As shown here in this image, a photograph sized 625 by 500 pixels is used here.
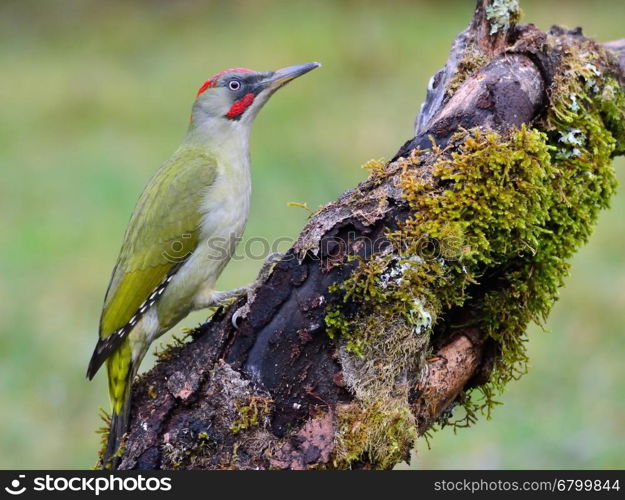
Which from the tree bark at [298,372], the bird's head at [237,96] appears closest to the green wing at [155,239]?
the bird's head at [237,96]

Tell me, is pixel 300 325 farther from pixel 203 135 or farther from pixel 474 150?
pixel 203 135

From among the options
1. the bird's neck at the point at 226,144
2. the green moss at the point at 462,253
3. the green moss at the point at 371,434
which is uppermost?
the bird's neck at the point at 226,144

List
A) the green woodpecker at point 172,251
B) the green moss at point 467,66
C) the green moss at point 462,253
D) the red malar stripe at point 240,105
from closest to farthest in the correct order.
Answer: the green moss at point 462,253 → the green moss at point 467,66 → the green woodpecker at point 172,251 → the red malar stripe at point 240,105

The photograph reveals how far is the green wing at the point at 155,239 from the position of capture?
470 centimetres

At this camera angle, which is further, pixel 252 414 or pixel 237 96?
pixel 237 96

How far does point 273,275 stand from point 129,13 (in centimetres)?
1488

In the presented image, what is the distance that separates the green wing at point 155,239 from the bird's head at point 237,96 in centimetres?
54

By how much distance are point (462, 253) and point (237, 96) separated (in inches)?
91.7

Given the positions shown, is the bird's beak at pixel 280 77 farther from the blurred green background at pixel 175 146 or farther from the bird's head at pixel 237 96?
the blurred green background at pixel 175 146

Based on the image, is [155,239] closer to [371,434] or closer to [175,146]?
[371,434]

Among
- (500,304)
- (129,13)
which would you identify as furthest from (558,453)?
(129,13)

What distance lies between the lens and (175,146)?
1227 cm

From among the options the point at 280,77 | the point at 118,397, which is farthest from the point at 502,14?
the point at 118,397

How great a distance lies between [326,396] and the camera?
3480mm
